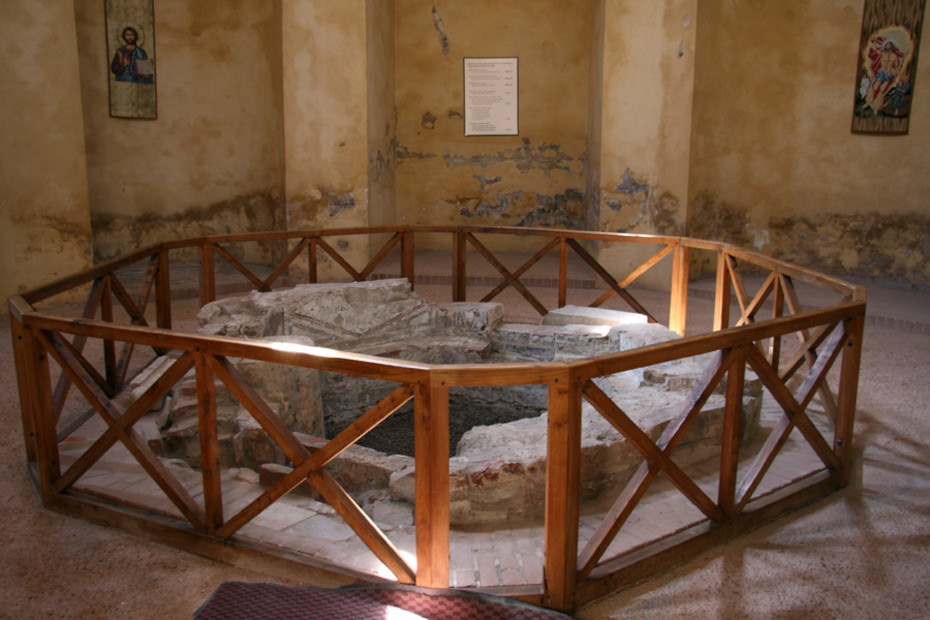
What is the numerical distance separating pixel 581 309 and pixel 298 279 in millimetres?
3791

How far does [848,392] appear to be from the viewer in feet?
12.5

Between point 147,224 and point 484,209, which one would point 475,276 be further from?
point 147,224

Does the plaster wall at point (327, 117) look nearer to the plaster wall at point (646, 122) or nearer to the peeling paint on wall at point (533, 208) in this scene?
the peeling paint on wall at point (533, 208)

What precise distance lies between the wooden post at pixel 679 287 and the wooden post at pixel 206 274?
3741 millimetres

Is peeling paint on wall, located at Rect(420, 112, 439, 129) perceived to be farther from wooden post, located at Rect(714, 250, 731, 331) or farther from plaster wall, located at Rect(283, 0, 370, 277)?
wooden post, located at Rect(714, 250, 731, 331)

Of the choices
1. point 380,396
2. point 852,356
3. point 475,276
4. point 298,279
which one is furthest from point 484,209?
point 852,356

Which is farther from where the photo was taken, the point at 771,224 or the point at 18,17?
the point at 771,224

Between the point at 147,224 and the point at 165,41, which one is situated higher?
the point at 165,41

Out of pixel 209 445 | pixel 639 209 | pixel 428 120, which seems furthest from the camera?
pixel 428 120

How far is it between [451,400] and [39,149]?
16.1ft

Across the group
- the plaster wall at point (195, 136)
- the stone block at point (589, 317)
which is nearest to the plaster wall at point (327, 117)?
the plaster wall at point (195, 136)

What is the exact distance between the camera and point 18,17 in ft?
23.7

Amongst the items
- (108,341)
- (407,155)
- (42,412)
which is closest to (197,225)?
(407,155)

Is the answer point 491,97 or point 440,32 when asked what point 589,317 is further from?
point 440,32
